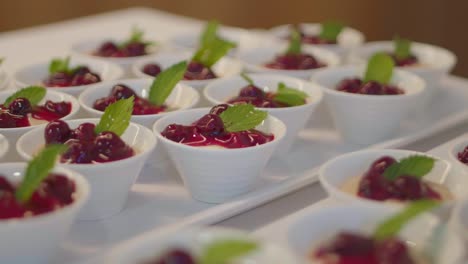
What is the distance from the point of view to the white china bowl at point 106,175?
6.78 ft

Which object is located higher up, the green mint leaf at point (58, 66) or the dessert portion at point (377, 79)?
the dessert portion at point (377, 79)

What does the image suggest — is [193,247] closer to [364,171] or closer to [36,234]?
[36,234]

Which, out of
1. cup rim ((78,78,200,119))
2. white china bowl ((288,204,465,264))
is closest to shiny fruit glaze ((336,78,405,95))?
cup rim ((78,78,200,119))

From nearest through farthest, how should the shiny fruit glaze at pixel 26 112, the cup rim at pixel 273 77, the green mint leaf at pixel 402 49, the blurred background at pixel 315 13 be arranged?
1. the shiny fruit glaze at pixel 26 112
2. the cup rim at pixel 273 77
3. the green mint leaf at pixel 402 49
4. the blurred background at pixel 315 13

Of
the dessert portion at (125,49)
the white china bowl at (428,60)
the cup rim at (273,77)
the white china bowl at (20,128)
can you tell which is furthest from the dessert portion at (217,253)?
the dessert portion at (125,49)

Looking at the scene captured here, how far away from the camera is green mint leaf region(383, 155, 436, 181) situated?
78.4 inches

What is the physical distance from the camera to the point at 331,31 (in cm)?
355

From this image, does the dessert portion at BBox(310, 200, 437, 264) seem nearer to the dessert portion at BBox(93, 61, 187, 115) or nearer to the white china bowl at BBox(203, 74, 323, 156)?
the white china bowl at BBox(203, 74, 323, 156)

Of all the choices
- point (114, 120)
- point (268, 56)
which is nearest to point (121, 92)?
point (114, 120)

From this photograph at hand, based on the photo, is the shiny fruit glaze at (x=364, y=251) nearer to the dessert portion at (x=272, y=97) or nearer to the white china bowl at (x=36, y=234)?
the white china bowl at (x=36, y=234)

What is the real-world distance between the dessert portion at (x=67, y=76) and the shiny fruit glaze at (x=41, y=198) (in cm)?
104

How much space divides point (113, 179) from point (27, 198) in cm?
35

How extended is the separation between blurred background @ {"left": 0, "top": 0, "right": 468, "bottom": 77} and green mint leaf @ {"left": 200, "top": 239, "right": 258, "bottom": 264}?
13.9 ft

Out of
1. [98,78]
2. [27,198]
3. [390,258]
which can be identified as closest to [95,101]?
[98,78]
